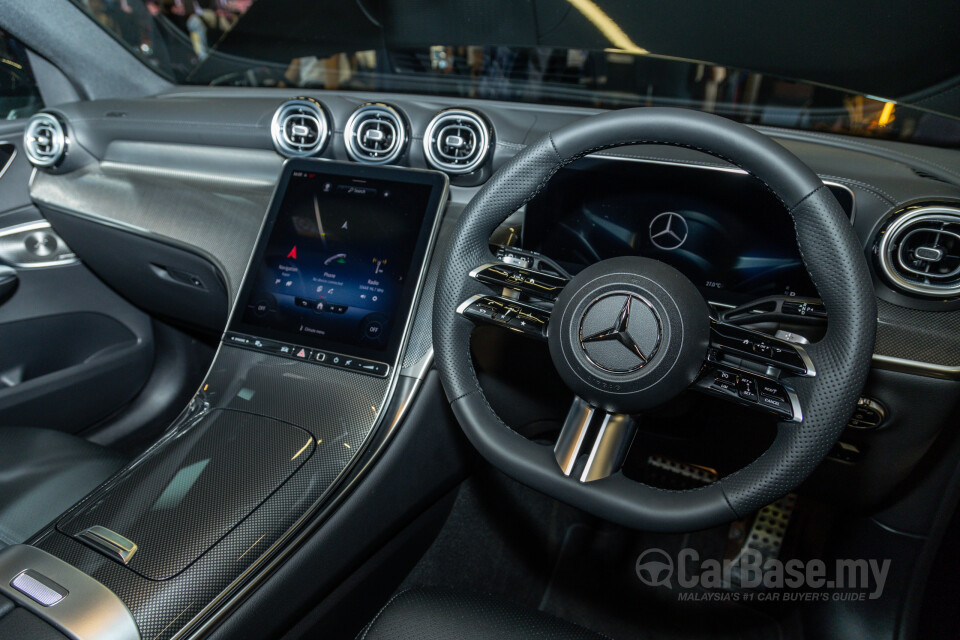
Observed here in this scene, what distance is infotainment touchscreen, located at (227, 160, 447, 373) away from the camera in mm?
1198

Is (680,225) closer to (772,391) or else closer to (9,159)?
(772,391)

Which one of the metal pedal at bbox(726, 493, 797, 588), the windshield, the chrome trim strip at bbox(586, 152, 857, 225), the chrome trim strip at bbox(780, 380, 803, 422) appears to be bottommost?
the metal pedal at bbox(726, 493, 797, 588)

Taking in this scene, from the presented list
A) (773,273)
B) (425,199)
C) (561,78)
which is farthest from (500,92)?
(773,273)

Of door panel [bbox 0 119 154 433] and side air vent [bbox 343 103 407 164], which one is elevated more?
side air vent [bbox 343 103 407 164]

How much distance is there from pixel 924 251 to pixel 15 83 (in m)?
2.23

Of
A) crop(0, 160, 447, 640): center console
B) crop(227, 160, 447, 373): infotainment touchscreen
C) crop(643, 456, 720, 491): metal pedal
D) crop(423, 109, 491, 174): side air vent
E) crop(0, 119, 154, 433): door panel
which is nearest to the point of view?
crop(0, 160, 447, 640): center console

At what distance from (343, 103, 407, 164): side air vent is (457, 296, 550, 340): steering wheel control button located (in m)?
0.63

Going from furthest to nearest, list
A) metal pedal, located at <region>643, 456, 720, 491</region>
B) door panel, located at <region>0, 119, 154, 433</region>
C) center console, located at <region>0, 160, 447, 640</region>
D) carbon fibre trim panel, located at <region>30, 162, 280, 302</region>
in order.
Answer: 1. door panel, located at <region>0, 119, 154, 433</region>
2. metal pedal, located at <region>643, 456, 720, 491</region>
3. carbon fibre trim panel, located at <region>30, 162, 280, 302</region>
4. center console, located at <region>0, 160, 447, 640</region>

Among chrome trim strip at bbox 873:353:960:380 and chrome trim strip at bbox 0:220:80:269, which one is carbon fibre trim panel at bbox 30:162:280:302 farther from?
chrome trim strip at bbox 873:353:960:380

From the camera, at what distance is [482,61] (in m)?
1.60

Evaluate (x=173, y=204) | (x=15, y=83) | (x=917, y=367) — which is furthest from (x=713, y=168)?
(x=15, y=83)

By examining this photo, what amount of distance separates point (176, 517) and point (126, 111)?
51.2 inches

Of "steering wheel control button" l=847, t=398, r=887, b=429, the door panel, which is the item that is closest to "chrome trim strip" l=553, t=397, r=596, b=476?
"steering wheel control button" l=847, t=398, r=887, b=429

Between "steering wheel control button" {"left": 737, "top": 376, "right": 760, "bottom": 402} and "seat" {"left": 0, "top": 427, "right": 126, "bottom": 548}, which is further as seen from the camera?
"seat" {"left": 0, "top": 427, "right": 126, "bottom": 548}
